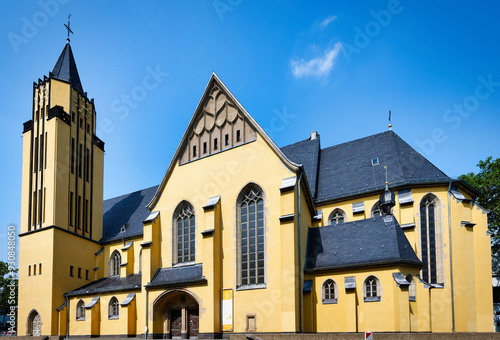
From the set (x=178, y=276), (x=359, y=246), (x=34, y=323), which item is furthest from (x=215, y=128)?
(x=34, y=323)

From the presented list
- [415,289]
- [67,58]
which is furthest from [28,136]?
[415,289]

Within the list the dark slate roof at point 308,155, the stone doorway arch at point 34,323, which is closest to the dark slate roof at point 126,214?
the stone doorway arch at point 34,323

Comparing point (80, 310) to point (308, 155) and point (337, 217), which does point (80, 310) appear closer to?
point (337, 217)

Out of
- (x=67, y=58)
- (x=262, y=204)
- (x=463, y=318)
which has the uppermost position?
(x=67, y=58)

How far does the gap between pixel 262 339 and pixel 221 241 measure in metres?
9.08

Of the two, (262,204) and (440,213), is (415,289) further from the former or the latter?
(262,204)

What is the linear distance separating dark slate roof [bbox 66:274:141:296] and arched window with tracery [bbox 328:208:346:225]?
46.6 feet

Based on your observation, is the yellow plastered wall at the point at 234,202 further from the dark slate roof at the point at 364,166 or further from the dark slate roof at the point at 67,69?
the dark slate roof at the point at 67,69

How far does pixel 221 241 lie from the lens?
1195 inches

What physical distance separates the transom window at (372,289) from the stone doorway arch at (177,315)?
10.3 meters

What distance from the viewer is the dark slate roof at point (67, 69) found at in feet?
143

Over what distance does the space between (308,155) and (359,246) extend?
12.2 metres

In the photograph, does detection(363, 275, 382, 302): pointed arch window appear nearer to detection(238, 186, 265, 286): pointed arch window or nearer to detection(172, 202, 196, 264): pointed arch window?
detection(238, 186, 265, 286): pointed arch window

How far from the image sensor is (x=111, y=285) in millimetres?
36906
